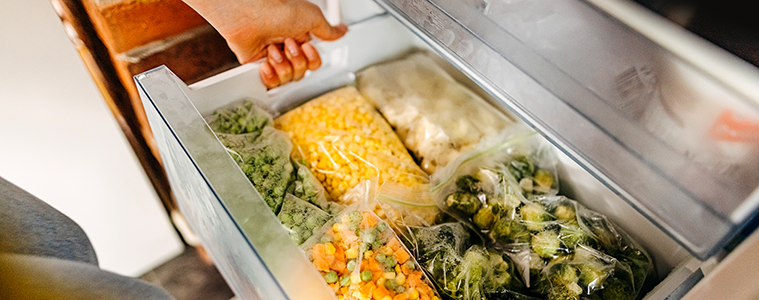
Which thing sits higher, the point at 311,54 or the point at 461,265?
the point at 311,54

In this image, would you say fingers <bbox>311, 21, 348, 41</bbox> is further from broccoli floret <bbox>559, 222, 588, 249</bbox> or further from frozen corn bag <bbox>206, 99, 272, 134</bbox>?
broccoli floret <bbox>559, 222, 588, 249</bbox>

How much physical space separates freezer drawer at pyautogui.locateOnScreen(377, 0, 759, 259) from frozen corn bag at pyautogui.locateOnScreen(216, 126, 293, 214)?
20.4 inches

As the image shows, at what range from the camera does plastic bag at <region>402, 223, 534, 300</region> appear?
0.79 m

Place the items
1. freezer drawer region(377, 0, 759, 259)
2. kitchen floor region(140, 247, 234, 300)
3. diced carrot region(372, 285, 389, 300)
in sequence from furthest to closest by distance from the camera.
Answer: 1. kitchen floor region(140, 247, 234, 300)
2. diced carrot region(372, 285, 389, 300)
3. freezer drawer region(377, 0, 759, 259)

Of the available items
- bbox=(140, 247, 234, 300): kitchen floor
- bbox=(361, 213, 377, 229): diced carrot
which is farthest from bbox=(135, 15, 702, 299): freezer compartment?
bbox=(140, 247, 234, 300): kitchen floor

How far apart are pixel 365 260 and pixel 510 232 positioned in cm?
33

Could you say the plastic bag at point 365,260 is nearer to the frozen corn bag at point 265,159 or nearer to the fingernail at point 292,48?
the frozen corn bag at point 265,159

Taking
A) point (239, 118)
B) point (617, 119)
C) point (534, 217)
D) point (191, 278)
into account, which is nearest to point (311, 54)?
point (239, 118)

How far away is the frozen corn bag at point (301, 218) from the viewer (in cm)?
84

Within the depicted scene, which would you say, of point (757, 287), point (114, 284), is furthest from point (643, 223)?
point (114, 284)

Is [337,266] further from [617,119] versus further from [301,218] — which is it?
[617,119]

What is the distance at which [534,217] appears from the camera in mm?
898

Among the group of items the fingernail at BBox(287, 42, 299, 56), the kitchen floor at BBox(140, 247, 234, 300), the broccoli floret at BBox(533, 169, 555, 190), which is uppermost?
the fingernail at BBox(287, 42, 299, 56)

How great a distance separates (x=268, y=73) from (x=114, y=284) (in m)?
0.64
